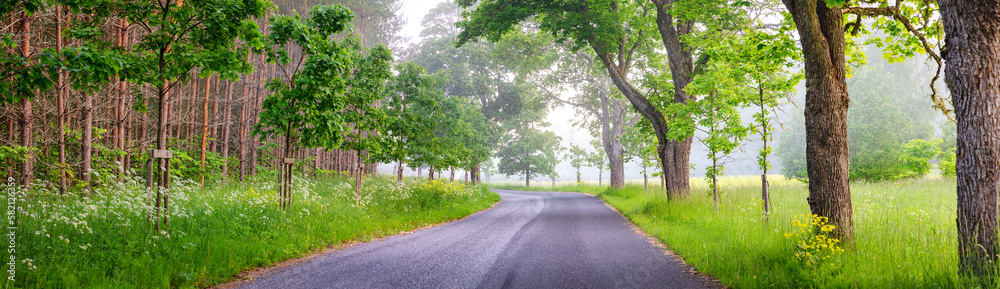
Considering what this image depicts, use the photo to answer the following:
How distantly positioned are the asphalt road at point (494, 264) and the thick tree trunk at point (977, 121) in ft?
7.83

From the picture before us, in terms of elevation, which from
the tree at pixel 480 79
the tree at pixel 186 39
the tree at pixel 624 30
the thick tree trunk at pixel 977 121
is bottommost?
the thick tree trunk at pixel 977 121

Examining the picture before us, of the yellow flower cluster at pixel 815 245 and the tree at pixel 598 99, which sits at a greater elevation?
the tree at pixel 598 99

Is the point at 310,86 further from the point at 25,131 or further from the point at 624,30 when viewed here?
the point at 624,30

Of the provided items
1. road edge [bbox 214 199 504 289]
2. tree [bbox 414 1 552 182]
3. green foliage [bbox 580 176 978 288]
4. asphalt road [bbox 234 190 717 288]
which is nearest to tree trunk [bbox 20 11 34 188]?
road edge [bbox 214 199 504 289]

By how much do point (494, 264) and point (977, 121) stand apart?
213 inches

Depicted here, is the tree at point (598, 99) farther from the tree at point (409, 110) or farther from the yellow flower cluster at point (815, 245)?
the yellow flower cluster at point (815, 245)

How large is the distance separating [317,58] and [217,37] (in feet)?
6.37

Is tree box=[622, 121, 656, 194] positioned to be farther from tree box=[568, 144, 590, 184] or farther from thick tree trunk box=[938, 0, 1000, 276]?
thick tree trunk box=[938, 0, 1000, 276]

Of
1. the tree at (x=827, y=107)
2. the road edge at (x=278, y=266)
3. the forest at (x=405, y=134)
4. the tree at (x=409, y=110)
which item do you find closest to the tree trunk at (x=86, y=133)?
the forest at (x=405, y=134)

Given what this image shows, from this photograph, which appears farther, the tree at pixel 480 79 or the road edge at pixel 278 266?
the tree at pixel 480 79

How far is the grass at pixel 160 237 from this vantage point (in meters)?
4.51

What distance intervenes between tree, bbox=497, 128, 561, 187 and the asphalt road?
3492 cm

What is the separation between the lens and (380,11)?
88.9 feet

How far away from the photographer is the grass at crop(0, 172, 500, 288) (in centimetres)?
451
